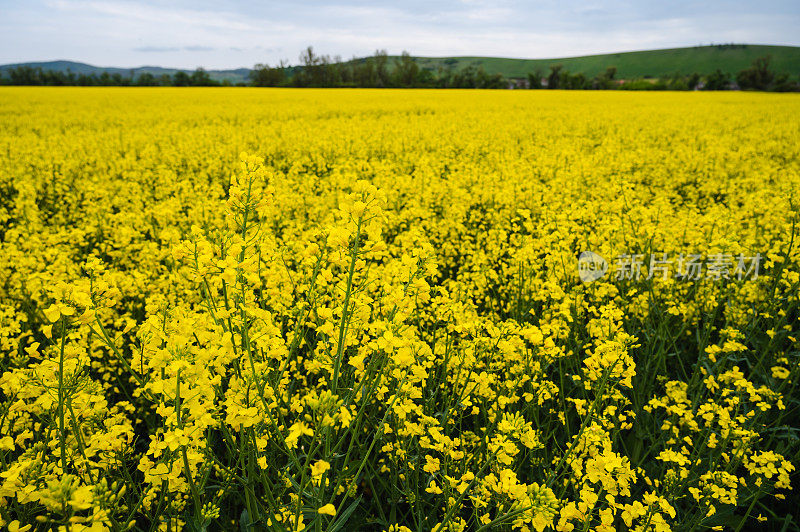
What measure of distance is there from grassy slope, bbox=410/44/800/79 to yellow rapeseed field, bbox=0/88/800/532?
13014cm

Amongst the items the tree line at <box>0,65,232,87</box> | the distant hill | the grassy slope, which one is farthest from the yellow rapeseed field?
the grassy slope

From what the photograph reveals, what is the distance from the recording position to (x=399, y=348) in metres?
1.76

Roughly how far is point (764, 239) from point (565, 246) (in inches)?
95.0

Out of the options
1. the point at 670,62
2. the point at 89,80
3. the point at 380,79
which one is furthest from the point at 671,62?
the point at 89,80

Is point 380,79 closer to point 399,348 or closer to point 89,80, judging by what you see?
point 89,80

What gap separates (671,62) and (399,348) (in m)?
150

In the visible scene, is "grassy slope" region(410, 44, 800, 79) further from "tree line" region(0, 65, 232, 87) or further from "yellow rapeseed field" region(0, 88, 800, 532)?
"yellow rapeseed field" region(0, 88, 800, 532)

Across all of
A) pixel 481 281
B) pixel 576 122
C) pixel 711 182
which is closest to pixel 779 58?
pixel 576 122

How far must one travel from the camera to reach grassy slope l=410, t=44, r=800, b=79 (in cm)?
11081

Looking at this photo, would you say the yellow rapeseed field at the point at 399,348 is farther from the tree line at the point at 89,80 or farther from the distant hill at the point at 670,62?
the distant hill at the point at 670,62

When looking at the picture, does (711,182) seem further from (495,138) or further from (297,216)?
(297,216)

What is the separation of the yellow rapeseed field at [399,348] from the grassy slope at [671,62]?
130144mm

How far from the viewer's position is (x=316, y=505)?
5.28 ft

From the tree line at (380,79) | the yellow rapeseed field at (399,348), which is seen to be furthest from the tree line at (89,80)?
the yellow rapeseed field at (399,348)
